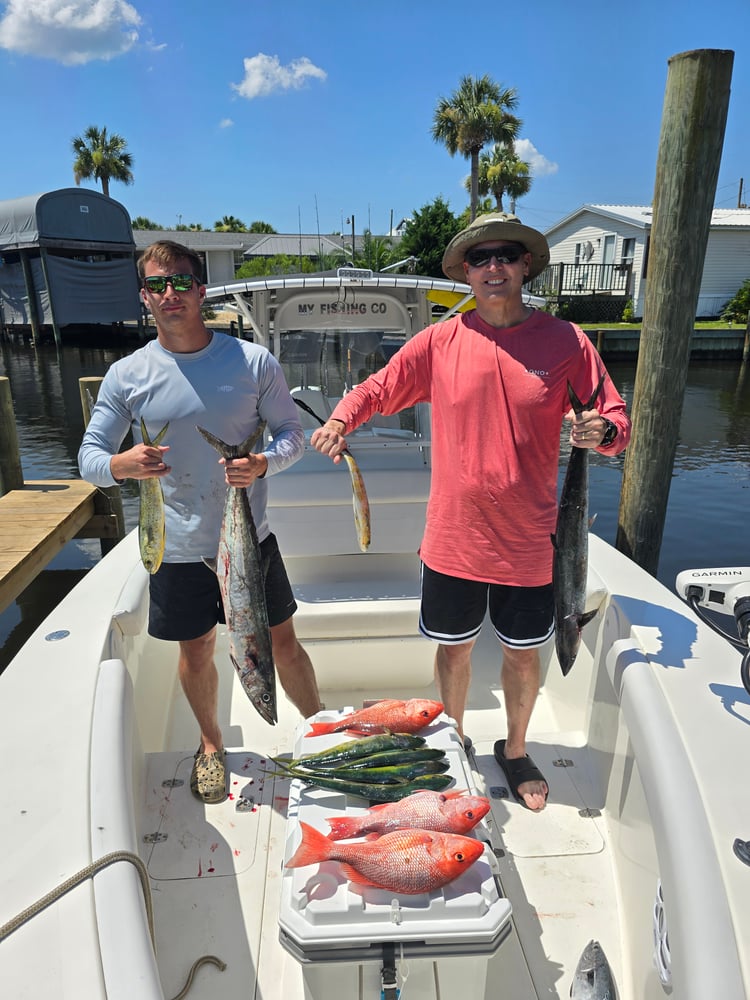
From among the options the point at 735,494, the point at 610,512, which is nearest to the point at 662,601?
the point at 610,512

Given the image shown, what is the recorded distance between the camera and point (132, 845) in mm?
1702

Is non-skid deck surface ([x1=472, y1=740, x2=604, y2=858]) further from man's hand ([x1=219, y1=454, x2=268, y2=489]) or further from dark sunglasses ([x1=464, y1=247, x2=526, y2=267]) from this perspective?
dark sunglasses ([x1=464, y1=247, x2=526, y2=267])

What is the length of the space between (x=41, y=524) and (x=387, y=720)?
5013mm

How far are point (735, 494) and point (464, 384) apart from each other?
384 inches

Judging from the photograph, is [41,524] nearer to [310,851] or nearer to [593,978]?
[310,851]

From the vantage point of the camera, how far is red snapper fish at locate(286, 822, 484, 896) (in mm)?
1525

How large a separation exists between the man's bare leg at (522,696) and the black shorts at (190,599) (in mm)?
957

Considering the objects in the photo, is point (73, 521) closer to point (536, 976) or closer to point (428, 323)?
point (428, 323)

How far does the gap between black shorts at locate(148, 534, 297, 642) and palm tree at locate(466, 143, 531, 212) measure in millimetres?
42832

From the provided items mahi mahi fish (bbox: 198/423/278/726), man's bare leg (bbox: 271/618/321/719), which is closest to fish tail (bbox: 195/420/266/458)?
mahi mahi fish (bbox: 198/423/278/726)

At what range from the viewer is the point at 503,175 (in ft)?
134

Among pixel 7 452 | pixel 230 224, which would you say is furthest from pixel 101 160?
pixel 7 452

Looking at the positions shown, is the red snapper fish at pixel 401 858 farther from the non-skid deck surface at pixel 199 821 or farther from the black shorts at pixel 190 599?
the black shorts at pixel 190 599

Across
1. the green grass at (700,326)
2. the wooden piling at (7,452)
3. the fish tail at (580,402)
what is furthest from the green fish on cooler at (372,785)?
the green grass at (700,326)
